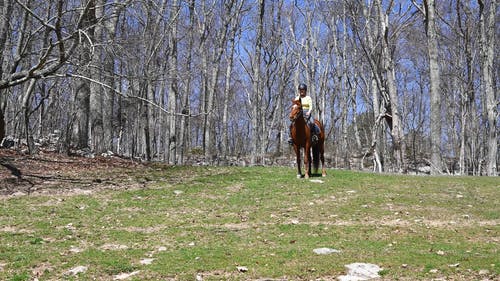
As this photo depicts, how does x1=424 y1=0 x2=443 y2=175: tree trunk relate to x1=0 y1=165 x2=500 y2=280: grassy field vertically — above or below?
above

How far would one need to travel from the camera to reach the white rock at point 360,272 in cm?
565

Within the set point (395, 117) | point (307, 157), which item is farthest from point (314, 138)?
point (395, 117)

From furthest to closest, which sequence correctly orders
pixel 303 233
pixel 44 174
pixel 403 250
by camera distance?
pixel 44 174 < pixel 303 233 < pixel 403 250

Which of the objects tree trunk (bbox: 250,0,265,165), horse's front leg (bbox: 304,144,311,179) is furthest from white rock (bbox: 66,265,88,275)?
tree trunk (bbox: 250,0,265,165)

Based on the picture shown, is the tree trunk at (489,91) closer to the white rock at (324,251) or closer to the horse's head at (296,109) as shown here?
the horse's head at (296,109)

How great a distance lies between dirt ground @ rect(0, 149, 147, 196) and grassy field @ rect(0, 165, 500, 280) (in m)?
0.49

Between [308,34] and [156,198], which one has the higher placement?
[308,34]

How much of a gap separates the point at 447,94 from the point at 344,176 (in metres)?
26.5

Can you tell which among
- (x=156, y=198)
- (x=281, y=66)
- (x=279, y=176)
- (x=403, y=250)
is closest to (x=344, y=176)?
(x=279, y=176)

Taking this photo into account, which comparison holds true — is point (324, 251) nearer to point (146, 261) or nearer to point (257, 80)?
point (146, 261)

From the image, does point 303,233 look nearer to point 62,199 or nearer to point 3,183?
point 62,199

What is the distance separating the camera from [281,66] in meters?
38.0

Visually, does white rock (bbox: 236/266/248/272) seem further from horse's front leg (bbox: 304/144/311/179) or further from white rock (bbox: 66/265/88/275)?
horse's front leg (bbox: 304/144/311/179)

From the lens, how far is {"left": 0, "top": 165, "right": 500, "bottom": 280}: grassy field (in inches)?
237
